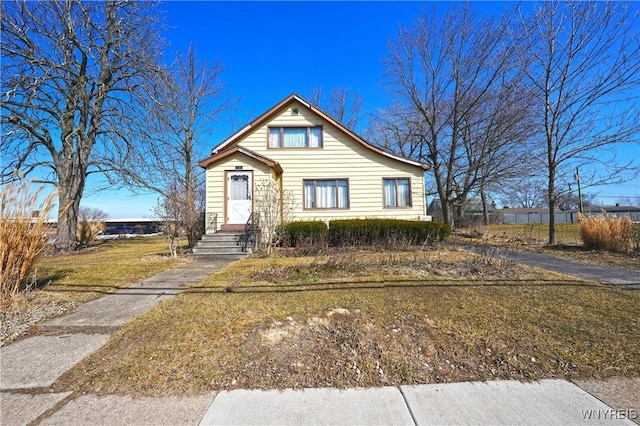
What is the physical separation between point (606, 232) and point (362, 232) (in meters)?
8.01

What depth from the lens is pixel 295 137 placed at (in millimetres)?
13578

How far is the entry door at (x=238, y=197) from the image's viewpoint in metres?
11.5

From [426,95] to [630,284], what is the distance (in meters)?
16.1

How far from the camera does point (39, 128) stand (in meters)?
11.9

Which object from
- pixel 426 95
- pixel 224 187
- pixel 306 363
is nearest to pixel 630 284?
pixel 306 363

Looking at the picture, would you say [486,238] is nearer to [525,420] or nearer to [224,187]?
[224,187]

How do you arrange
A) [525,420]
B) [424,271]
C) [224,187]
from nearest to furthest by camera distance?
[525,420] → [424,271] → [224,187]

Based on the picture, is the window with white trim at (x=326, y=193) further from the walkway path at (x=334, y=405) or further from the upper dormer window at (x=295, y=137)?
the walkway path at (x=334, y=405)

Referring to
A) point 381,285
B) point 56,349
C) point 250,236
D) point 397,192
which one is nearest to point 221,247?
point 250,236

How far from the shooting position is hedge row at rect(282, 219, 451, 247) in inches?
430

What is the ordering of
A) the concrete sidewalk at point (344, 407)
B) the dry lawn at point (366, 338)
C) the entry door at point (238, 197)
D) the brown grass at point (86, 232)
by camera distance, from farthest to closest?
the brown grass at point (86, 232), the entry door at point (238, 197), the dry lawn at point (366, 338), the concrete sidewalk at point (344, 407)

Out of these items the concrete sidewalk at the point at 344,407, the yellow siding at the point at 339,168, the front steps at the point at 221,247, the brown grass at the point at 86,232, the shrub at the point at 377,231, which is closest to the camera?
the concrete sidewalk at the point at 344,407

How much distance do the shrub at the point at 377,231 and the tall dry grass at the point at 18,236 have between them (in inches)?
332

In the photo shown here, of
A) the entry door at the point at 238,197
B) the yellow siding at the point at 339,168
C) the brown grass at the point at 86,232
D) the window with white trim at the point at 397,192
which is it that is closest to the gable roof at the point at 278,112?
the yellow siding at the point at 339,168
